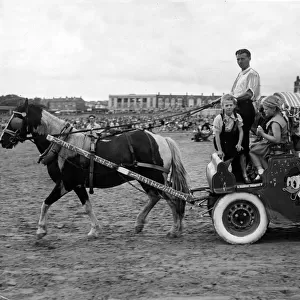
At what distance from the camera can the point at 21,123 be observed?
7992mm

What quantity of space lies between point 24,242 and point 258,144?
3.73 m

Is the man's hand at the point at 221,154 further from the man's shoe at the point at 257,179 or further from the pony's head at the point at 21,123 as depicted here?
the pony's head at the point at 21,123

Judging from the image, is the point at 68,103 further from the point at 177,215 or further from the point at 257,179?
the point at 257,179

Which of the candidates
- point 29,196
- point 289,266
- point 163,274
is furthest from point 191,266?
point 29,196

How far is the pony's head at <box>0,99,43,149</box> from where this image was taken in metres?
8.02

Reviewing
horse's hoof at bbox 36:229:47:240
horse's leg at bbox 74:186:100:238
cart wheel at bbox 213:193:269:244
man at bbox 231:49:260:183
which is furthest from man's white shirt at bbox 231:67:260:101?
horse's hoof at bbox 36:229:47:240

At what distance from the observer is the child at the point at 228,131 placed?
7047 mm

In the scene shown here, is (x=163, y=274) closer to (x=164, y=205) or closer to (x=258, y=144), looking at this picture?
(x=258, y=144)

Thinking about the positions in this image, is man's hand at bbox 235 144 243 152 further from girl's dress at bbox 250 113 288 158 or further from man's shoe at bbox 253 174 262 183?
man's shoe at bbox 253 174 262 183

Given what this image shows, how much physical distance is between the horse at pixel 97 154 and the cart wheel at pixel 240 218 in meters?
0.89

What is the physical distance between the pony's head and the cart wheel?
3.22 meters

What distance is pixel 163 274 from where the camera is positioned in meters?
5.50

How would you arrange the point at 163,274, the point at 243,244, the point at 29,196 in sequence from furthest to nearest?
the point at 29,196 → the point at 243,244 → the point at 163,274

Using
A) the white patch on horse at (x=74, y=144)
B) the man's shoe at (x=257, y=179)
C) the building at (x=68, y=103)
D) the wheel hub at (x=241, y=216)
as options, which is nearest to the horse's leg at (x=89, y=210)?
the white patch on horse at (x=74, y=144)
